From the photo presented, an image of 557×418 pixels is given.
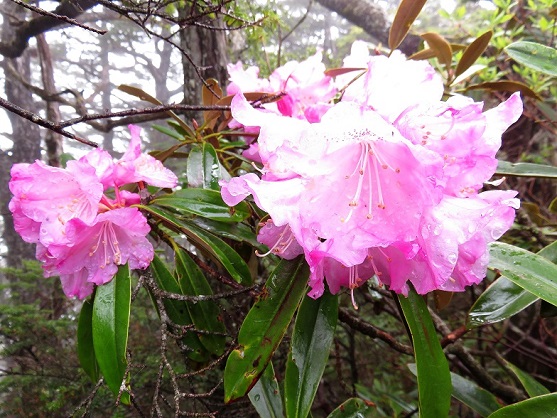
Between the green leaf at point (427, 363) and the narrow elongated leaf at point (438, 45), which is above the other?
the narrow elongated leaf at point (438, 45)

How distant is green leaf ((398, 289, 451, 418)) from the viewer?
1.98 feet

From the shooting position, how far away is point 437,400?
0.60 m

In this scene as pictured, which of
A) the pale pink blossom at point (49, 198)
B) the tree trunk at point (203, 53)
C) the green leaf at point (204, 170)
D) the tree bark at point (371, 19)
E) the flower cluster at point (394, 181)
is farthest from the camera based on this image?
the tree bark at point (371, 19)

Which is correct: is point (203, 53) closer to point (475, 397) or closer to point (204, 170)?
point (204, 170)

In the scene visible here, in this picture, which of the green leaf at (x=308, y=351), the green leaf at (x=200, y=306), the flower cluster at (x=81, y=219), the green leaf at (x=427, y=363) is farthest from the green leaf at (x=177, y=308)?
the green leaf at (x=427, y=363)

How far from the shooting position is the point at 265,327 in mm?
655

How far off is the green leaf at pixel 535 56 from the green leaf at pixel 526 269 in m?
0.41

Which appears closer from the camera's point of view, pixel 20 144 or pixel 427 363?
pixel 427 363

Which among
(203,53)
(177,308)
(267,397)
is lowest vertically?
(267,397)

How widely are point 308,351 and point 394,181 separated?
12.7 inches

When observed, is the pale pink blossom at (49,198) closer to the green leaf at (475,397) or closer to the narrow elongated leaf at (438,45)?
the narrow elongated leaf at (438,45)

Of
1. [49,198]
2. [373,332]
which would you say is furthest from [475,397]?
[49,198]

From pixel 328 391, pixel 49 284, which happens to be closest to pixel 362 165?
pixel 328 391

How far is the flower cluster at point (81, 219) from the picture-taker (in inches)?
30.2
